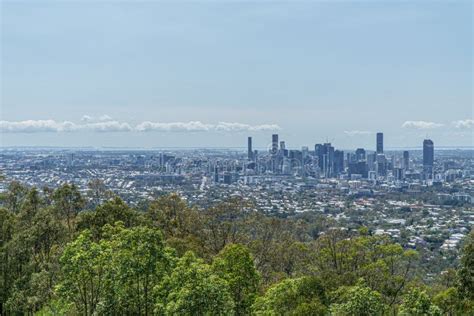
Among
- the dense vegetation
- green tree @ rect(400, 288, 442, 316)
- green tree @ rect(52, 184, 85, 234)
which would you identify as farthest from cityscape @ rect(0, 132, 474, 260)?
green tree @ rect(400, 288, 442, 316)

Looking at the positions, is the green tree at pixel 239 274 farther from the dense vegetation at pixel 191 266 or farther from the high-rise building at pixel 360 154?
the high-rise building at pixel 360 154

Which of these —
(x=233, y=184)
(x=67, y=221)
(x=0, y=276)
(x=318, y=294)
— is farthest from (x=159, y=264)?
(x=233, y=184)

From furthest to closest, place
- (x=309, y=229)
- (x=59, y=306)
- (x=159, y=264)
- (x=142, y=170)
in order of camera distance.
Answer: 1. (x=142, y=170)
2. (x=309, y=229)
3. (x=59, y=306)
4. (x=159, y=264)

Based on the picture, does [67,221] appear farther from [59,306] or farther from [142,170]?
[142,170]

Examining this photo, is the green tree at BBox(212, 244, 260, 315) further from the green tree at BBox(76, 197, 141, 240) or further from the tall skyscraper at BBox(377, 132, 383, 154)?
the tall skyscraper at BBox(377, 132, 383, 154)

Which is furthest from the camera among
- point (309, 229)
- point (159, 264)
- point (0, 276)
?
point (309, 229)

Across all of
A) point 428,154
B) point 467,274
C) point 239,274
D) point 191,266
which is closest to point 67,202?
point 239,274

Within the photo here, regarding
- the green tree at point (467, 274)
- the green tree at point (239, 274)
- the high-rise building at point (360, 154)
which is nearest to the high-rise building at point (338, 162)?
the high-rise building at point (360, 154)
